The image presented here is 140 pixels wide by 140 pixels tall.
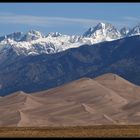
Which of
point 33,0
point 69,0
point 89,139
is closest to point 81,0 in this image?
point 69,0

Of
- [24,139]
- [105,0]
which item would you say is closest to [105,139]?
[24,139]

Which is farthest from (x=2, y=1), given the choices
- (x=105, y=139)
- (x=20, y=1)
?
(x=105, y=139)

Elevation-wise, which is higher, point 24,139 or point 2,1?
point 2,1

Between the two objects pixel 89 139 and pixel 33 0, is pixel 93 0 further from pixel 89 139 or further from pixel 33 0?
pixel 89 139

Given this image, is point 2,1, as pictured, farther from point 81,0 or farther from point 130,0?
point 130,0

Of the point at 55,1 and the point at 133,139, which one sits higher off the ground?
the point at 55,1

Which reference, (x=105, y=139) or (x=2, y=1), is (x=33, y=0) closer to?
(x=2, y=1)

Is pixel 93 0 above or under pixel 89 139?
above
